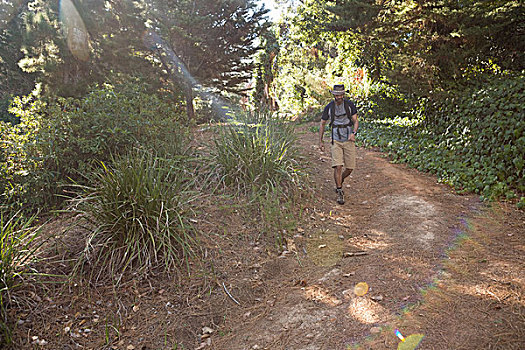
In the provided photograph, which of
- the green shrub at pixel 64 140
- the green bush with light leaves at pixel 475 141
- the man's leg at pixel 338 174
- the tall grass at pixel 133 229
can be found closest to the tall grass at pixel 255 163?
the man's leg at pixel 338 174

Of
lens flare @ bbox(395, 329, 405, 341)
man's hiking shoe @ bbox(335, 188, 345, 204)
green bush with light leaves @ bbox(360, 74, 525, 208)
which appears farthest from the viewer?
man's hiking shoe @ bbox(335, 188, 345, 204)

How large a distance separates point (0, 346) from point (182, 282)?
4.70ft

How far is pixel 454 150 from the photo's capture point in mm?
6363

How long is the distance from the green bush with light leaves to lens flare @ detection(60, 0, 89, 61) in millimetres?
10150

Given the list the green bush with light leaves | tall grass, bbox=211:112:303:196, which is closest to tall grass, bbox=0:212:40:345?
tall grass, bbox=211:112:303:196

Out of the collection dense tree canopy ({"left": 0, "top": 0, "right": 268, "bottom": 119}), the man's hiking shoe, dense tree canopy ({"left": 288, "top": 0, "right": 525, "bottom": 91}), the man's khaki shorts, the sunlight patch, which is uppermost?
dense tree canopy ({"left": 0, "top": 0, "right": 268, "bottom": 119})

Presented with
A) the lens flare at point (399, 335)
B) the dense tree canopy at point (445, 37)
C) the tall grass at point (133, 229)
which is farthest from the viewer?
the dense tree canopy at point (445, 37)

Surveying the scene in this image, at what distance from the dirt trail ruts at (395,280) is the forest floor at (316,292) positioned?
11 millimetres

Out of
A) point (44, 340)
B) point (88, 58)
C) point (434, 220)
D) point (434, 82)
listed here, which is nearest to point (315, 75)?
point (434, 82)

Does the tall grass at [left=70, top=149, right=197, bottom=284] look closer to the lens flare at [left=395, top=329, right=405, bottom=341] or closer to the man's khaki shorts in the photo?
the lens flare at [left=395, top=329, right=405, bottom=341]

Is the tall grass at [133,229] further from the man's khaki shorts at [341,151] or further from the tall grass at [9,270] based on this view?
the man's khaki shorts at [341,151]

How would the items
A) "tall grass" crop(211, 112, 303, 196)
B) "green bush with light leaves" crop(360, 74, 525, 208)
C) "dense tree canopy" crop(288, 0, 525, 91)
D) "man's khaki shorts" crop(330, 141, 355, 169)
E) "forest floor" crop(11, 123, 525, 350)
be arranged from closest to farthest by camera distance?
"forest floor" crop(11, 123, 525, 350) → "tall grass" crop(211, 112, 303, 196) → "green bush with light leaves" crop(360, 74, 525, 208) → "man's khaki shorts" crop(330, 141, 355, 169) → "dense tree canopy" crop(288, 0, 525, 91)

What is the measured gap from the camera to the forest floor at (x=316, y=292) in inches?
97.4

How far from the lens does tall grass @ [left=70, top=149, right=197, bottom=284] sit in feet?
11.1
